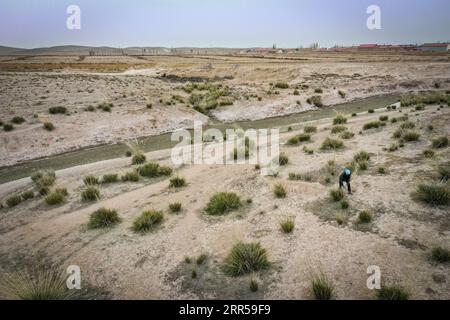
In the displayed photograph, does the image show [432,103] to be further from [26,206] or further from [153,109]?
[26,206]

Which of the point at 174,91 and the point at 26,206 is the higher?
the point at 174,91

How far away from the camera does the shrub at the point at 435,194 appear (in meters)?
8.66

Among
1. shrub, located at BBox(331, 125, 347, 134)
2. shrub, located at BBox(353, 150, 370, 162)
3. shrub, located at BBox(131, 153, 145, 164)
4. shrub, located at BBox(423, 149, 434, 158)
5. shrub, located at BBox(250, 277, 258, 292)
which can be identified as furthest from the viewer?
shrub, located at BBox(331, 125, 347, 134)

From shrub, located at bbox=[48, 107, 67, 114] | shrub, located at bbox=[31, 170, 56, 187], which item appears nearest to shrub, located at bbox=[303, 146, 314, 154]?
shrub, located at bbox=[31, 170, 56, 187]

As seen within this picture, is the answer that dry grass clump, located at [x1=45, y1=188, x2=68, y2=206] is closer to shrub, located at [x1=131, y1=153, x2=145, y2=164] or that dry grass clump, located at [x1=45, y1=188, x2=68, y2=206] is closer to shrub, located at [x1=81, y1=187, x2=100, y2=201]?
shrub, located at [x1=81, y1=187, x2=100, y2=201]

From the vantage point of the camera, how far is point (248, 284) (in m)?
6.61

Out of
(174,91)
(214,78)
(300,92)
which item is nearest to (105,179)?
(174,91)

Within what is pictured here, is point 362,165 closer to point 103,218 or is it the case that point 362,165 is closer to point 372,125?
point 372,125

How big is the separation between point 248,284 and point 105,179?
8597 millimetres

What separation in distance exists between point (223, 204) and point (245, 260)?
293 centimetres

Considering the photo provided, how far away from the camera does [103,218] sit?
9602 millimetres

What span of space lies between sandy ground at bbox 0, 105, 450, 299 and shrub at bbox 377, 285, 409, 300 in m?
0.23

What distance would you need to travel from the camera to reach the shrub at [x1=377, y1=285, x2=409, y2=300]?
570 cm

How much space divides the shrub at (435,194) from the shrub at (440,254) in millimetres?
2437
